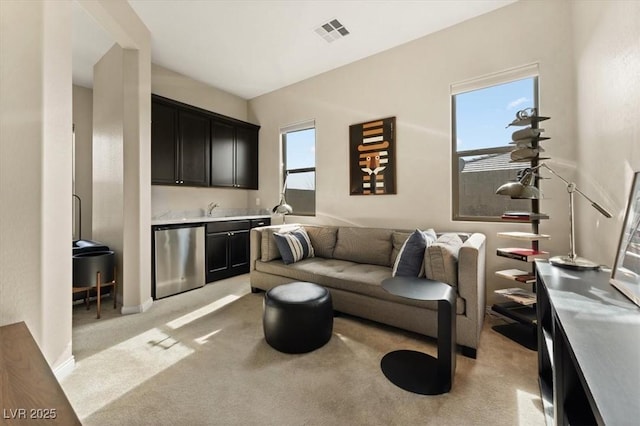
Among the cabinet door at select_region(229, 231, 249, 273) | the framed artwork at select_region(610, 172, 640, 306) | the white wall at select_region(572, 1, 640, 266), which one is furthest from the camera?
the cabinet door at select_region(229, 231, 249, 273)

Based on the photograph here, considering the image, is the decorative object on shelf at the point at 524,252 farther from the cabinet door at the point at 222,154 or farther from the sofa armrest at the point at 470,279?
the cabinet door at the point at 222,154

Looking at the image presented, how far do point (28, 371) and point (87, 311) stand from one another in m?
2.61

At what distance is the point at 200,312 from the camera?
2.88 meters

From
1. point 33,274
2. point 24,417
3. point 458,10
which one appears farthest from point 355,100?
point 24,417

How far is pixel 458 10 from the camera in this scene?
9.07ft

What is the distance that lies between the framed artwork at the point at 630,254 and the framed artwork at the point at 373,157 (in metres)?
2.26

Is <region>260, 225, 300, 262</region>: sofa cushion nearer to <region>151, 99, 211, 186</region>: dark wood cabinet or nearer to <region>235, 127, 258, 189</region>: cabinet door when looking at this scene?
<region>151, 99, 211, 186</region>: dark wood cabinet

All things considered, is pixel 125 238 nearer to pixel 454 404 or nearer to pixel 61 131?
pixel 61 131

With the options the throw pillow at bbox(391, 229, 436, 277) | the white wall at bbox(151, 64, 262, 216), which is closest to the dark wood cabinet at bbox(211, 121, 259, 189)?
the white wall at bbox(151, 64, 262, 216)

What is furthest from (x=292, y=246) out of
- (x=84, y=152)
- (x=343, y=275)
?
(x=84, y=152)

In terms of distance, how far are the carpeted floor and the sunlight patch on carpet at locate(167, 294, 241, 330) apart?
0.03 m

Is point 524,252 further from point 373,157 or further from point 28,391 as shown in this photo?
point 28,391

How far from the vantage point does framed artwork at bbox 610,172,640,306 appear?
110 centimetres

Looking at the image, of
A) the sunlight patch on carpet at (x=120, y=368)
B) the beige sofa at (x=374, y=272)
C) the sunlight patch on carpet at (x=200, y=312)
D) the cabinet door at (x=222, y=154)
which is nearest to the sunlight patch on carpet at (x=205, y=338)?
the sunlight patch on carpet at (x=120, y=368)
